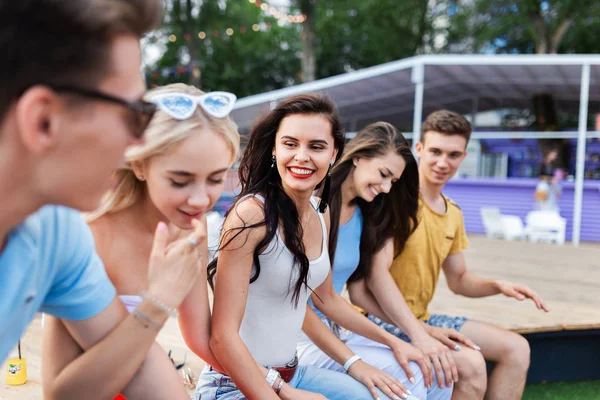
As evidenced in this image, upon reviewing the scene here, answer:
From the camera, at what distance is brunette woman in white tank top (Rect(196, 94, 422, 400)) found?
1841 mm

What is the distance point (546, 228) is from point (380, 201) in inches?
349

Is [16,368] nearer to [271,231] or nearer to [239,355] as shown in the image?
[239,355]

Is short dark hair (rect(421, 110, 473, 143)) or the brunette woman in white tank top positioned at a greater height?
short dark hair (rect(421, 110, 473, 143))

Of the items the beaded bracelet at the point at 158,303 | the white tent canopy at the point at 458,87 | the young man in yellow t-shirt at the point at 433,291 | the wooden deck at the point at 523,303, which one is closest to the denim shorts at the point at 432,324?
the young man in yellow t-shirt at the point at 433,291

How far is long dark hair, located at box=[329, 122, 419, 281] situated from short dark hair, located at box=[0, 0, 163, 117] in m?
1.79

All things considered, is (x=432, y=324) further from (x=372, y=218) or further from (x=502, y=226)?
(x=502, y=226)

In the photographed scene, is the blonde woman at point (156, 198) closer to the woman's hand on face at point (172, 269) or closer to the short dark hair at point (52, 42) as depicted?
the woman's hand on face at point (172, 269)

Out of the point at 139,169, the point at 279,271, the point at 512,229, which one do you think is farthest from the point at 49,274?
the point at 512,229

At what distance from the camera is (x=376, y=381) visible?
2266mm

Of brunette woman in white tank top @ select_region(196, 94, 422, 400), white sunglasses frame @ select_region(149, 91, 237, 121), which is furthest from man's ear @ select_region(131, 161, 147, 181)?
brunette woman in white tank top @ select_region(196, 94, 422, 400)

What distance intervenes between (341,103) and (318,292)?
12.1 metres

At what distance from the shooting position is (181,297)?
1.31 metres

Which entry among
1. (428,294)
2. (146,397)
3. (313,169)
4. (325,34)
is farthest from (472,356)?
(325,34)

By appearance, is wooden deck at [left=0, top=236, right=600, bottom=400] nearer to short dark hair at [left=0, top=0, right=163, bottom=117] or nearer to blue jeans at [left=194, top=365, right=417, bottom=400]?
blue jeans at [left=194, top=365, right=417, bottom=400]
